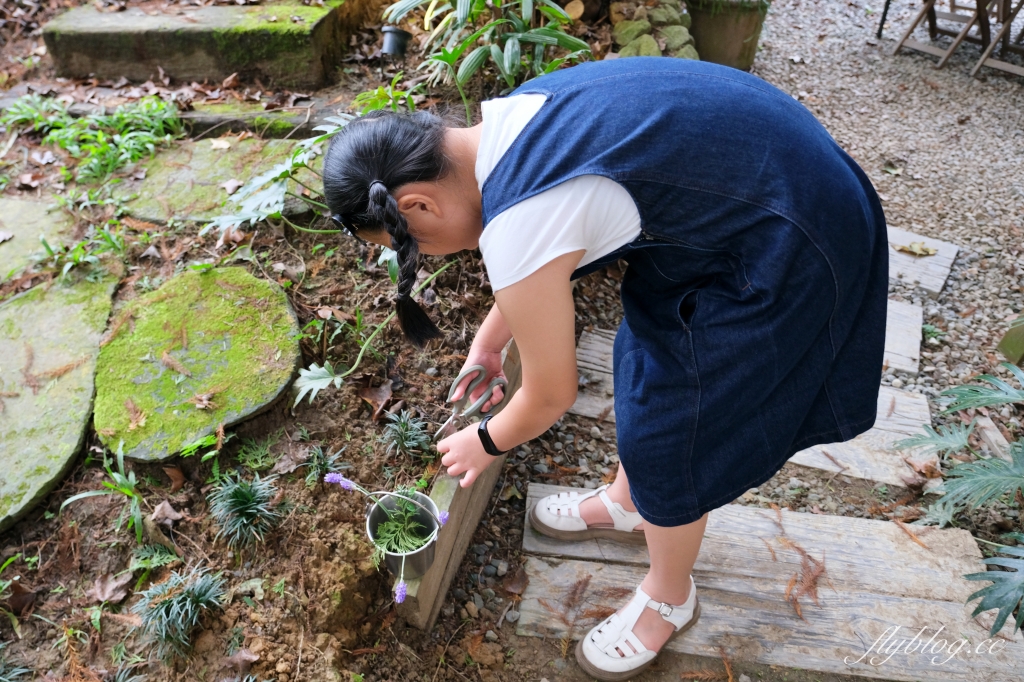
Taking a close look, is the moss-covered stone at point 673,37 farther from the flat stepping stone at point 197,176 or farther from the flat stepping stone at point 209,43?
the flat stepping stone at point 197,176

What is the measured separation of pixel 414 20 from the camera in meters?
3.77

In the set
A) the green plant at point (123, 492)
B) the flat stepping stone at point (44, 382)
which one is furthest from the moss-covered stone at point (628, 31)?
the green plant at point (123, 492)

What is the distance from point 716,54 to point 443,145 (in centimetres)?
441

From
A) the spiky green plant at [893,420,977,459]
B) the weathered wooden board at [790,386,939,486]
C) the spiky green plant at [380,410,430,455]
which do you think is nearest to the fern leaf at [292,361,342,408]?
the spiky green plant at [380,410,430,455]

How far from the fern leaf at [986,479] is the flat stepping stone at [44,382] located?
2.73 meters

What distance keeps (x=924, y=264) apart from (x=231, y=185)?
140 inches

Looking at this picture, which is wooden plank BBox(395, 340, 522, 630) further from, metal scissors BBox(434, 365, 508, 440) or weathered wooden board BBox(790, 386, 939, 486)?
weathered wooden board BBox(790, 386, 939, 486)

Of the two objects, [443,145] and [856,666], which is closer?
[443,145]

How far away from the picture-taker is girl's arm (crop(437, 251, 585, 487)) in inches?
45.4

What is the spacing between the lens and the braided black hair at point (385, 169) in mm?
1218

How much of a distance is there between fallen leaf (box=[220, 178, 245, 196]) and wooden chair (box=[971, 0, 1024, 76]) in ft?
19.7

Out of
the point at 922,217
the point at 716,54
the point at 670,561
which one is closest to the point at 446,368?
the point at 670,561

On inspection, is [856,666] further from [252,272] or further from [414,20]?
[414,20]

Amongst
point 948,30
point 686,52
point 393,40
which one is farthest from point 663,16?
point 948,30
